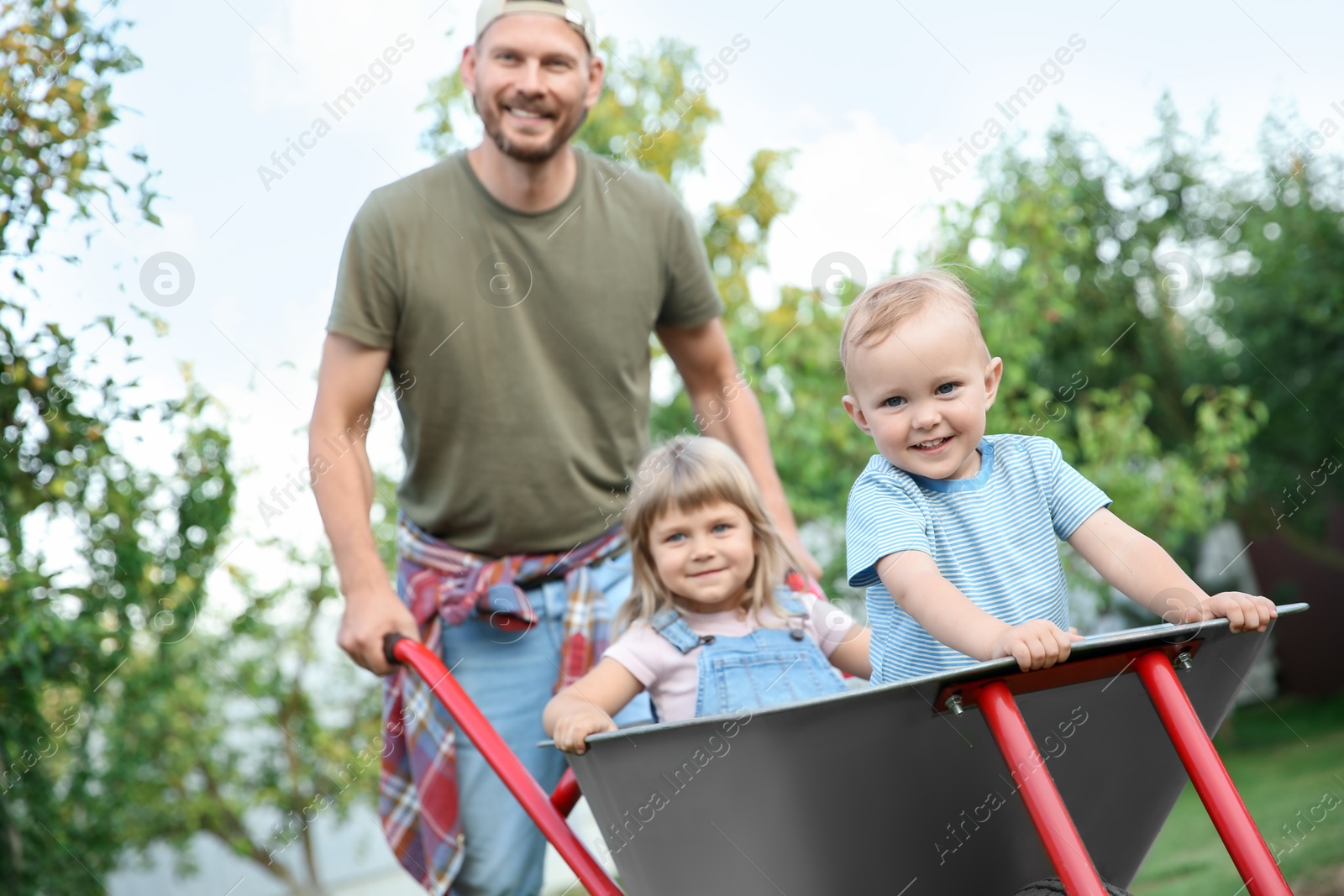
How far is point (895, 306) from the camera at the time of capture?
5.17ft

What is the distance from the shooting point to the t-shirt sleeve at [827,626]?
84.5 inches

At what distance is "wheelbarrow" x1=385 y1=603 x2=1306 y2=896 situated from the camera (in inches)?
50.0

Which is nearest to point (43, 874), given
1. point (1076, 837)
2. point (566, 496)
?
point (566, 496)

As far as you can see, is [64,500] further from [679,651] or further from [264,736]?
[264,736]

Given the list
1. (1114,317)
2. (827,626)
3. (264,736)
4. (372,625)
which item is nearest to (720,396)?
(827,626)

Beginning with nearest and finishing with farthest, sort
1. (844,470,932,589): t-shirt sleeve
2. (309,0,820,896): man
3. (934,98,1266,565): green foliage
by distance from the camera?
(844,470,932,589): t-shirt sleeve → (309,0,820,896): man → (934,98,1266,565): green foliage

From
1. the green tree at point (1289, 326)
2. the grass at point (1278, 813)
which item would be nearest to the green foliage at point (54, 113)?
the grass at point (1278, 813)

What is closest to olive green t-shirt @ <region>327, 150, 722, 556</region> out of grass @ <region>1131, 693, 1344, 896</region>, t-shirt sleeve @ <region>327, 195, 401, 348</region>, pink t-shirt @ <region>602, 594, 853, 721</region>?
t-shirt sleeve @ <region>327, 195, 401, 348</region>

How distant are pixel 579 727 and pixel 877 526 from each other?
0.47m

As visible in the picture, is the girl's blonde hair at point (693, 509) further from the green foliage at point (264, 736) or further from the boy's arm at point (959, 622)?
the green foliage at point (264, 736)

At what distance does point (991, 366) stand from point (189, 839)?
5.67 metres

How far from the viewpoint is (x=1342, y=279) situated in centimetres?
764

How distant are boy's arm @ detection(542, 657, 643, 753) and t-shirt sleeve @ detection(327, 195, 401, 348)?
74cm

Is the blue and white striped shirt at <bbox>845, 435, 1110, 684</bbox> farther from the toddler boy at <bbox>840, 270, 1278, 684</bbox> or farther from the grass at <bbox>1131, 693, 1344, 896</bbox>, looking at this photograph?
the grass at <bbox>1131, 693, 1344, 896</bbox>
